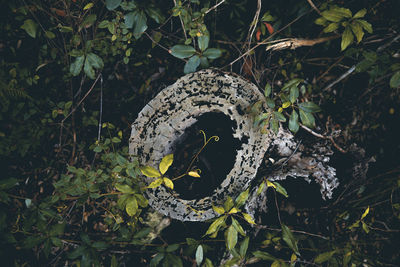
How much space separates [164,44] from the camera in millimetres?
1727

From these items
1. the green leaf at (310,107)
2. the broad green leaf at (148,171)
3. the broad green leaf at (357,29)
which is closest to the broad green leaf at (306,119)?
the green leaf at (310,107)

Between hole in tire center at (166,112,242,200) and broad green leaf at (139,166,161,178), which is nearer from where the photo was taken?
broad green leaf at (139,166,161,178)

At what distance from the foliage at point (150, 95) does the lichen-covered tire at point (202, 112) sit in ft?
0.23

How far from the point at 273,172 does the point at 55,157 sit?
164 centimetres

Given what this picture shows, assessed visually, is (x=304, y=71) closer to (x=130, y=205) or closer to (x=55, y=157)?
(x=130, y=205)

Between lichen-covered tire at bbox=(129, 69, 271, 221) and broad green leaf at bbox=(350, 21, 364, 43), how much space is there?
0.52 m

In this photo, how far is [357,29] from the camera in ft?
3.72

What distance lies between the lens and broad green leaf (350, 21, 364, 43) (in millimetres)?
1127

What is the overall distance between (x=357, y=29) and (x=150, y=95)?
53.9 inches

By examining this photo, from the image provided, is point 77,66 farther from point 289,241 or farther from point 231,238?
point 289,241

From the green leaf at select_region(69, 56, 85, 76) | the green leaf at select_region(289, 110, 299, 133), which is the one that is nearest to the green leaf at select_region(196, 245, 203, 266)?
the green leaf at select_region(289, 110, 299, 133)

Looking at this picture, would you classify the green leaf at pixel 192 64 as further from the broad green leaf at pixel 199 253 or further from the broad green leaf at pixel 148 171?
the broad green leaf at pixel 199 253

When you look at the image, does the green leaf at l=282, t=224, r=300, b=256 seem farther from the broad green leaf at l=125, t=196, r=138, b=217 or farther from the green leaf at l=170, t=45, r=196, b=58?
the green leaf at l=170, t=45, r=196, b=58

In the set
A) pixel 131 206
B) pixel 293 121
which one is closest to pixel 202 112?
pixel 293 121
